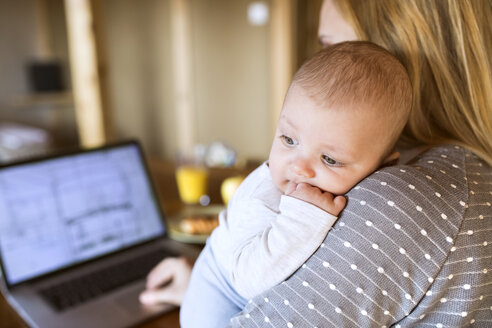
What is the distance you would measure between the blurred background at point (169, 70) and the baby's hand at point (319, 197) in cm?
355

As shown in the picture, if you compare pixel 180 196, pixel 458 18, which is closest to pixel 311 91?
pixel 458 18

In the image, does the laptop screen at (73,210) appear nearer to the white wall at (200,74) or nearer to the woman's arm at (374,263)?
the woman's arm at (374,263)

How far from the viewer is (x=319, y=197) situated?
66 centimetres

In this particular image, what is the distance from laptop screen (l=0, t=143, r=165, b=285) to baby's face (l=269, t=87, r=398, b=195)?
80 cm

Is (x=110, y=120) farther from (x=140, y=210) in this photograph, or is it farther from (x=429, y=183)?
(x=429, y=183)

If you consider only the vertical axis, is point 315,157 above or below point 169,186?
above

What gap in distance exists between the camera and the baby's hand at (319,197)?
651mm

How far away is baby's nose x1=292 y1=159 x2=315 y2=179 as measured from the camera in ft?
2.24

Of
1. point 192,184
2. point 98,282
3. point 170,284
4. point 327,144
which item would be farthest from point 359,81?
point 192,184

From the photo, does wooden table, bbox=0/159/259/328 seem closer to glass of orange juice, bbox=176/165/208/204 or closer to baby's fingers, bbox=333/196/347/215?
glass of orange juice, bbox=176/165/208/204

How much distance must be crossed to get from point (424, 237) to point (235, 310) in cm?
35

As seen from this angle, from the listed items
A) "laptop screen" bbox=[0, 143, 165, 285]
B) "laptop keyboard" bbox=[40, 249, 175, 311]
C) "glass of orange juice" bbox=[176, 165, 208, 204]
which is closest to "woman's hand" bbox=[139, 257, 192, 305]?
"laptop keyboard" bbox=[40, 249, 175, 311]

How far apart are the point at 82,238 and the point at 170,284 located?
0.33 m

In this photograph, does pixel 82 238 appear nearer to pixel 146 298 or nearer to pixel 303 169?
pixel 146 298
